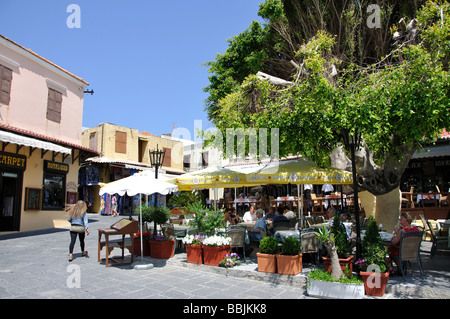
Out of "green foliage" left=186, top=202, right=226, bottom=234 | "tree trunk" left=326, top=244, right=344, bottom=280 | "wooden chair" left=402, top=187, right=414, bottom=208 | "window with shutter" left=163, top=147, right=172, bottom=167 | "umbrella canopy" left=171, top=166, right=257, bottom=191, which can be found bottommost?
"tree trunk" left=326, top=244, right=344, bottom=280

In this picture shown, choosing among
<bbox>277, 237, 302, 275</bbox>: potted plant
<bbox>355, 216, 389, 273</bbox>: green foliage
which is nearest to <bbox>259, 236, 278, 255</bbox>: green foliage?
<bbox>277, 237, 302, 275</bbox>: potted plant

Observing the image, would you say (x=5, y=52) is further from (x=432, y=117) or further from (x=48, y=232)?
(x=432, y=117)

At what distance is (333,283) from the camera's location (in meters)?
4.95

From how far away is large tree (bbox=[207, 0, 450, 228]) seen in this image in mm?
6406

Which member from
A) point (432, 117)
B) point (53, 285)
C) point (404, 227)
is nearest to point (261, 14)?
point (432, 117)

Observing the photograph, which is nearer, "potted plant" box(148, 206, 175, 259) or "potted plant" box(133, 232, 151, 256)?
"potted plant" box(148, 206, 175, 259)

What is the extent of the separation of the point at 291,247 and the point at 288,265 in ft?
1.15

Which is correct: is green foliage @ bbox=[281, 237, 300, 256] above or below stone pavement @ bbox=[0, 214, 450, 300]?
A: above

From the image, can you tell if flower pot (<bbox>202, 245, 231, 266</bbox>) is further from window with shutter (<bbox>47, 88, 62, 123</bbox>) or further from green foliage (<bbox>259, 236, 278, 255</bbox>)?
window with shutter (<bbox>47, 88, 62, 123</bbox>)

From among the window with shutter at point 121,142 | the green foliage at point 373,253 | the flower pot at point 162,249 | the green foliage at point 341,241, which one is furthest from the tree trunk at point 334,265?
the window with shutter at point 121,142

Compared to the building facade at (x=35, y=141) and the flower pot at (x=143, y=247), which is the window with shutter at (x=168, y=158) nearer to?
the building facade at (x=35, y=141)

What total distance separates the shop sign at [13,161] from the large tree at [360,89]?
9.23 meters

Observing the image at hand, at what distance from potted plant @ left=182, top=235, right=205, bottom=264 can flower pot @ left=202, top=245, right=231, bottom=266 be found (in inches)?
5.3

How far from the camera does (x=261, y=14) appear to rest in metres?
13.1
